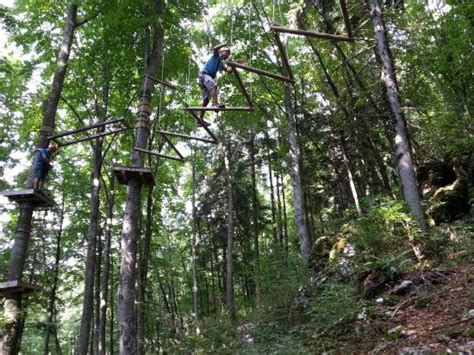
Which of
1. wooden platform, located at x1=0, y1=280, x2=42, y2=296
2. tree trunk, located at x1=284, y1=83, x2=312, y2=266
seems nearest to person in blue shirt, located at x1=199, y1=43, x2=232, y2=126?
wooden platform, located at x1=0, y1=280, x2=42, y2=296

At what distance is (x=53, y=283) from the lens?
21.5 m

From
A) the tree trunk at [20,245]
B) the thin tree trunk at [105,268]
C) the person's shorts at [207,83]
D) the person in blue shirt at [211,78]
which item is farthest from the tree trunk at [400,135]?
the thin tree trunk at [105,268]

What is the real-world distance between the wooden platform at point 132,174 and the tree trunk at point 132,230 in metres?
0.12

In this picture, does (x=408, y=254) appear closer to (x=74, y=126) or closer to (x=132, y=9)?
(x=132, y=9)

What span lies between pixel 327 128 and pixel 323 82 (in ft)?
7.45

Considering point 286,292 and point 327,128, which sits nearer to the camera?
point 286,292

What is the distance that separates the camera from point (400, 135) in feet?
36.9

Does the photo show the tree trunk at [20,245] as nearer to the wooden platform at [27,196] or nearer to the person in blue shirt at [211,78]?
the wooden platform at [27,196]

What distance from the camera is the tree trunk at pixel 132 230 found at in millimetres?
8086

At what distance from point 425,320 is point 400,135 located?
601cm

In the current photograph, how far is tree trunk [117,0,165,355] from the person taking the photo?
809cm

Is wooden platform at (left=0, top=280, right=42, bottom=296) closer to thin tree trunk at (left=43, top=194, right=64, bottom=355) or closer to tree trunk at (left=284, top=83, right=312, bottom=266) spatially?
tree trunk at (left=284, top=83, right=312, bottom=266)

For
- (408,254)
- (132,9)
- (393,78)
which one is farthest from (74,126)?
(408,254)

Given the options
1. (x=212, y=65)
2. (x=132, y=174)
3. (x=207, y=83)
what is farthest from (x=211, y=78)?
(x=132, y=174)
